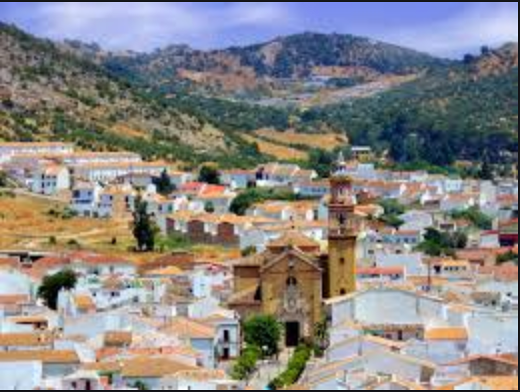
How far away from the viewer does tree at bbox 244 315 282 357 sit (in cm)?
3325

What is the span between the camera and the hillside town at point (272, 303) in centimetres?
2608

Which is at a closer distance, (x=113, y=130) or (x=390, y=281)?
(x=390, y=281)

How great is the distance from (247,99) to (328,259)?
456 feet

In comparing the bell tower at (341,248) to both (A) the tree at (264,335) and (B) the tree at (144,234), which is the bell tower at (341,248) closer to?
(A) the tree at (264,335)

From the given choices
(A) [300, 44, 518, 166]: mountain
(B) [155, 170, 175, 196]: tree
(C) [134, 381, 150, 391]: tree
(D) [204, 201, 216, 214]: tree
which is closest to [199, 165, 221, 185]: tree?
(B) [155, 170, 175, 196]: tree

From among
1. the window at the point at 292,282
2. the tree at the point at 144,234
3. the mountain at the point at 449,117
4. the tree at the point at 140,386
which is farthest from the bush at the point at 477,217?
the tree at the point at 140,386

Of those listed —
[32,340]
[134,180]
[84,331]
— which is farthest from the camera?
[134,180]

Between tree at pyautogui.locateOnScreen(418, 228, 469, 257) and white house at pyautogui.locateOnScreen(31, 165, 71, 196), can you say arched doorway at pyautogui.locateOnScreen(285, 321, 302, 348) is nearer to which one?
tree at pyautogui.locateOnScreen(418, 228, 469, 257)

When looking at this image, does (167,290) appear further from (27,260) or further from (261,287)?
(27,260)

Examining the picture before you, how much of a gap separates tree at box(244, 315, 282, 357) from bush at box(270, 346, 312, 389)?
60cm

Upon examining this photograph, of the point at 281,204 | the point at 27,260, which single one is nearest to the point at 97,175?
the point at 281,204

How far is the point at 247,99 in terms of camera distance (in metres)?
175

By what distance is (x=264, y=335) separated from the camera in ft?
110

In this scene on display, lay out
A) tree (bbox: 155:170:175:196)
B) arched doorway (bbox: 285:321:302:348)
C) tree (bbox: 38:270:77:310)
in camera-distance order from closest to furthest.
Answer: arched doorway (bbox: 285:321:302:348) → tree (bbox: 38:270:77:310) → tree (bbox: 155:170:175:196)
